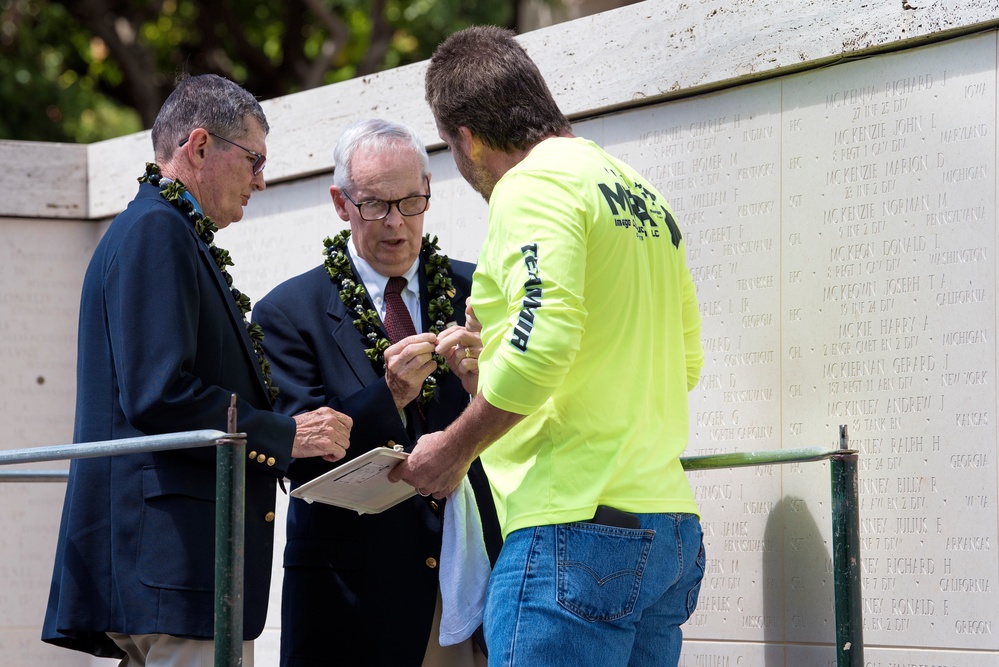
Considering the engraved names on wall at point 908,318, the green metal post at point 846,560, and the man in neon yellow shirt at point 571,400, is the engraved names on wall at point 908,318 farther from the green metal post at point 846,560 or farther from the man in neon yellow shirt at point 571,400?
the man in neon yellow shirt at point 571,400

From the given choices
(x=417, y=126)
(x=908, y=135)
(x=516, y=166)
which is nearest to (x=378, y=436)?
(x=516, y=166)

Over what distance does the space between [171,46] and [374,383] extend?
1232cm

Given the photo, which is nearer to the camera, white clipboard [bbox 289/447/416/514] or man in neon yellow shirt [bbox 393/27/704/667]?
man in neon yellow shirt [bbox 393/27/704/667]

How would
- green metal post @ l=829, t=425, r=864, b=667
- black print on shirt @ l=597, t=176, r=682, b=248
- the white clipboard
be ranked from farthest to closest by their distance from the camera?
green metal post @ l=829, t=425, r=864, b=667, the white clipboard, black print on shirt @ l=597, t=176, r=682, b=248

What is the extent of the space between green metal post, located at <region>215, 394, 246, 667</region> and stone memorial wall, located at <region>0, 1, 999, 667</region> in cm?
188

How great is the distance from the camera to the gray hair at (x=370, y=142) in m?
4.00

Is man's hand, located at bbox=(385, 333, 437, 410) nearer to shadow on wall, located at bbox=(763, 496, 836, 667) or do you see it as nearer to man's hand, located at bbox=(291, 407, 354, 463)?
man's hand, located at bbox=(291, 407, 354, 463)

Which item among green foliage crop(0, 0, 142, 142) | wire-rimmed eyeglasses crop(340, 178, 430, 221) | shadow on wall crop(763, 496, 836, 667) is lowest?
shadow on wall crop(763, 496, 836, 667)

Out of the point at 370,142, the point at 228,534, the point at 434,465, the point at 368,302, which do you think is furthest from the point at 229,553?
the point at 370,142

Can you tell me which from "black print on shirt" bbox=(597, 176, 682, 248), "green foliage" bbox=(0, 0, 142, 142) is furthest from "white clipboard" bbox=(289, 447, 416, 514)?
"green foliage" bbox=(0, 0, 142, 142)

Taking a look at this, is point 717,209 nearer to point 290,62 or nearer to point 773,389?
point 773,389

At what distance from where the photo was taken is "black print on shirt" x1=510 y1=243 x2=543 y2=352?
2639 mm

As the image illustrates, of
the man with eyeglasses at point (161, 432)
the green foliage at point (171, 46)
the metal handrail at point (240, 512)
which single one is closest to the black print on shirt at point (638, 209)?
the metal handrail at point (240, 512)

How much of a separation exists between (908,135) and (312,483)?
2.05 meters
